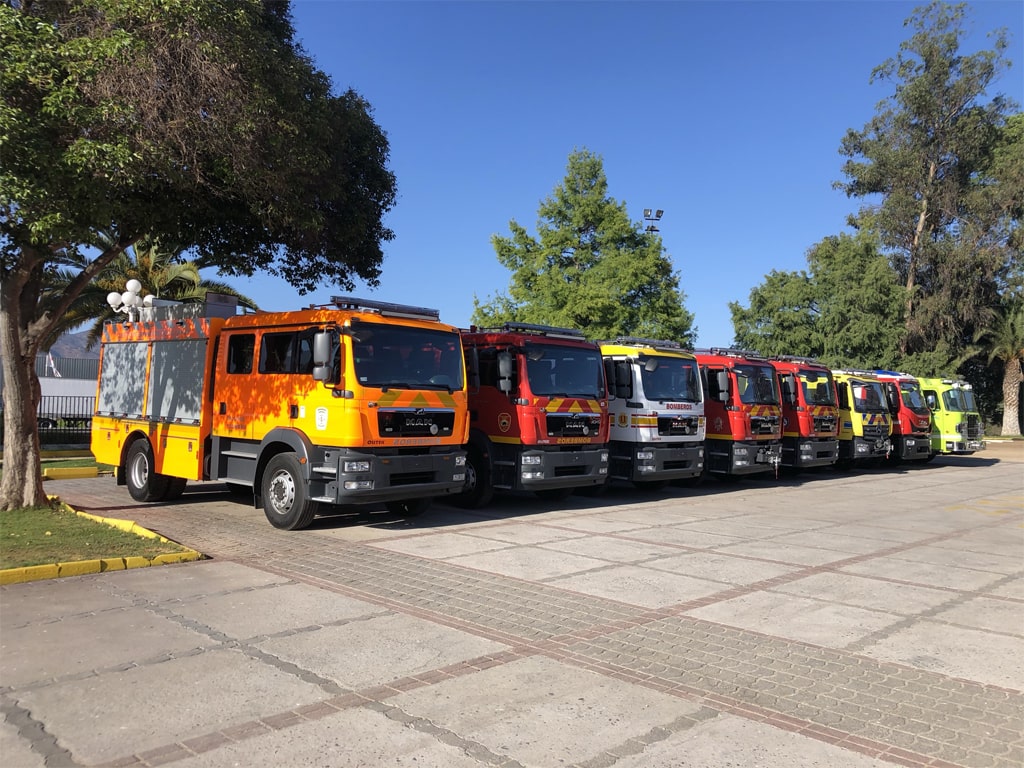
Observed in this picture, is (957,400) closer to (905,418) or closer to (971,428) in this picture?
(971,428)

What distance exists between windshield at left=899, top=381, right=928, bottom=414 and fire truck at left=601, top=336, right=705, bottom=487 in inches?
448

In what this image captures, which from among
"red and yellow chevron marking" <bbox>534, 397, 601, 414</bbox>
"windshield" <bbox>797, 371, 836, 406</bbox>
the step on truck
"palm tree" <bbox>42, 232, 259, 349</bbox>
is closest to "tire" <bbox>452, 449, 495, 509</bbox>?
"red and yellow chevron marking" <bbox>534, 397, 601, 414</bbox>

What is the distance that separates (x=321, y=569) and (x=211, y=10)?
20.4ft

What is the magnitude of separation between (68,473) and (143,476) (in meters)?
5.11

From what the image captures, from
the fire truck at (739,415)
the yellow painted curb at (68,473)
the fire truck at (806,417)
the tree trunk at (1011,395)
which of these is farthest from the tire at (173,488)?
the tree trunk at (1011,395)

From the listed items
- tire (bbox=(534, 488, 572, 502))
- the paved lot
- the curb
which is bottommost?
the paved lot

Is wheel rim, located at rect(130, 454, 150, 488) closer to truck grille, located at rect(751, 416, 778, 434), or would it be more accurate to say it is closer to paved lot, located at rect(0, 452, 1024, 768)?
paved lot, located at rect(0, 452, 1024, 768)

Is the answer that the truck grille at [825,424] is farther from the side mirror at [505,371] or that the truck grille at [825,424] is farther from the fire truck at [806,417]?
the side mirror at [505,371]

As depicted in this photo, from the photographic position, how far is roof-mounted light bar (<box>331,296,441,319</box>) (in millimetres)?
10247

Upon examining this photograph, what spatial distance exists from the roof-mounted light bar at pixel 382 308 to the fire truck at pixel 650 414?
4.75 metres

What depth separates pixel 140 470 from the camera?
42.8 ft

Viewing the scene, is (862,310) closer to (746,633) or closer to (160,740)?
(746,633)

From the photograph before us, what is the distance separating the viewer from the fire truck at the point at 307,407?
9.84 metres

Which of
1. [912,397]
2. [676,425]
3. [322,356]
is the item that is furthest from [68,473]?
[912,397]
